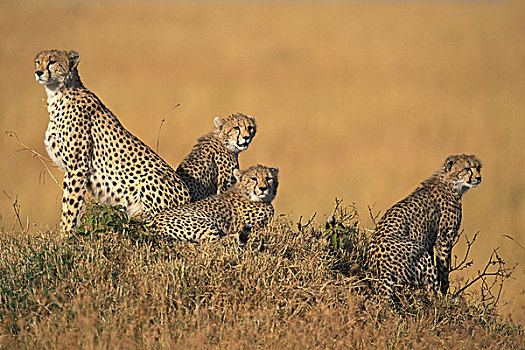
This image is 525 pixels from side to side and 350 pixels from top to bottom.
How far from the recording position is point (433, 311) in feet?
14.2

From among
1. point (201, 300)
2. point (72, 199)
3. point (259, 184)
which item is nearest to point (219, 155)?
point (259, 184)

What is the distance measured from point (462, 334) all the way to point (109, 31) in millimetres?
20483

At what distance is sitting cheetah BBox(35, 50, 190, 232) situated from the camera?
5.21 m

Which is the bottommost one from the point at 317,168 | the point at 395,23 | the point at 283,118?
the point at 317,168

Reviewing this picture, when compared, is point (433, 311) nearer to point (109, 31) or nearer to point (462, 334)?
point (462, 334)

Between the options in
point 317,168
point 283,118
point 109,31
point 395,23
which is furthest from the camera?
point 395,23

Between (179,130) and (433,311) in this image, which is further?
(179,130)

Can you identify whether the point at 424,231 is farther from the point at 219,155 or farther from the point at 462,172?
the point at 219,155

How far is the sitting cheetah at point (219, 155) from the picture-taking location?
5.82 meters

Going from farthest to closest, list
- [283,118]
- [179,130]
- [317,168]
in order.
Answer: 1. [283,118]
2. [179,130]
3. [317,168]

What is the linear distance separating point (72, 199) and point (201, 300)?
1.67 metres

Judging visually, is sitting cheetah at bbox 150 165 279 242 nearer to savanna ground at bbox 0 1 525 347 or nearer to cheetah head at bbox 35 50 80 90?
savanna ground at bbox 0 1 525 347

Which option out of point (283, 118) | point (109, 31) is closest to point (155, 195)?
point (283, 118)

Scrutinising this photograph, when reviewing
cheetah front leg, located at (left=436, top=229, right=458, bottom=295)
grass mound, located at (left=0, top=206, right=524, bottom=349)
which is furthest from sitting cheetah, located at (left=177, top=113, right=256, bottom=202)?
cheetah front leg, located at (left=436, top=229, right=458, bottom=295)
